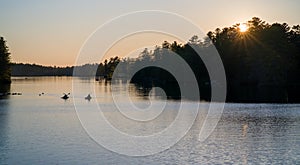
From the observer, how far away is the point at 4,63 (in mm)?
121438

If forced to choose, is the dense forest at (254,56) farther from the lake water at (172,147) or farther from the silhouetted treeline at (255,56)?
the lake water at (172,147)

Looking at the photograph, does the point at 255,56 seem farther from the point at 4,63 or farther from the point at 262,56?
the point at 4,63

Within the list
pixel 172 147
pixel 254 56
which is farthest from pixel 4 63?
pixel 172 147

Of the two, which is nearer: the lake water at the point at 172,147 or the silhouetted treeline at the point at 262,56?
the lake water at the point at 172,147

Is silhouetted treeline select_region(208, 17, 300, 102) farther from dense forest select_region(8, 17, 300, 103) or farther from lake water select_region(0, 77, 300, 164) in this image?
lake water select_region(0, 77, 300, 164)

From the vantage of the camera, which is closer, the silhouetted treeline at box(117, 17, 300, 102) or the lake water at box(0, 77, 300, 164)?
the lake water at box(0, 77, 300, 164)

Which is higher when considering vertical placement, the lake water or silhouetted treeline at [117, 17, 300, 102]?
silhouetted treeline at [117, 17, 300, 102]

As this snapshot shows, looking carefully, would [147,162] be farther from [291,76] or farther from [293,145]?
[291,76]

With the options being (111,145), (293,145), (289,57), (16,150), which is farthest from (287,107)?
(289,57)

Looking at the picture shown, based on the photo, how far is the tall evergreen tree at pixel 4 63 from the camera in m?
121

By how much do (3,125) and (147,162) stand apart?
54.8ft

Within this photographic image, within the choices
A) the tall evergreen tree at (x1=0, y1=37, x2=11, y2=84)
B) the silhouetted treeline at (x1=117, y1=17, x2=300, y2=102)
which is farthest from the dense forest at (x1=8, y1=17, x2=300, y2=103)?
the tall evergreen tree at (x1=0, y1=37, x2=11, y2=84)

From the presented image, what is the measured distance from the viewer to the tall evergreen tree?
121 metres

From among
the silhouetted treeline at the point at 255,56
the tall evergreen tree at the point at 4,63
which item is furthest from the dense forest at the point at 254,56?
the tall evergreen tree at the point at 4,63
